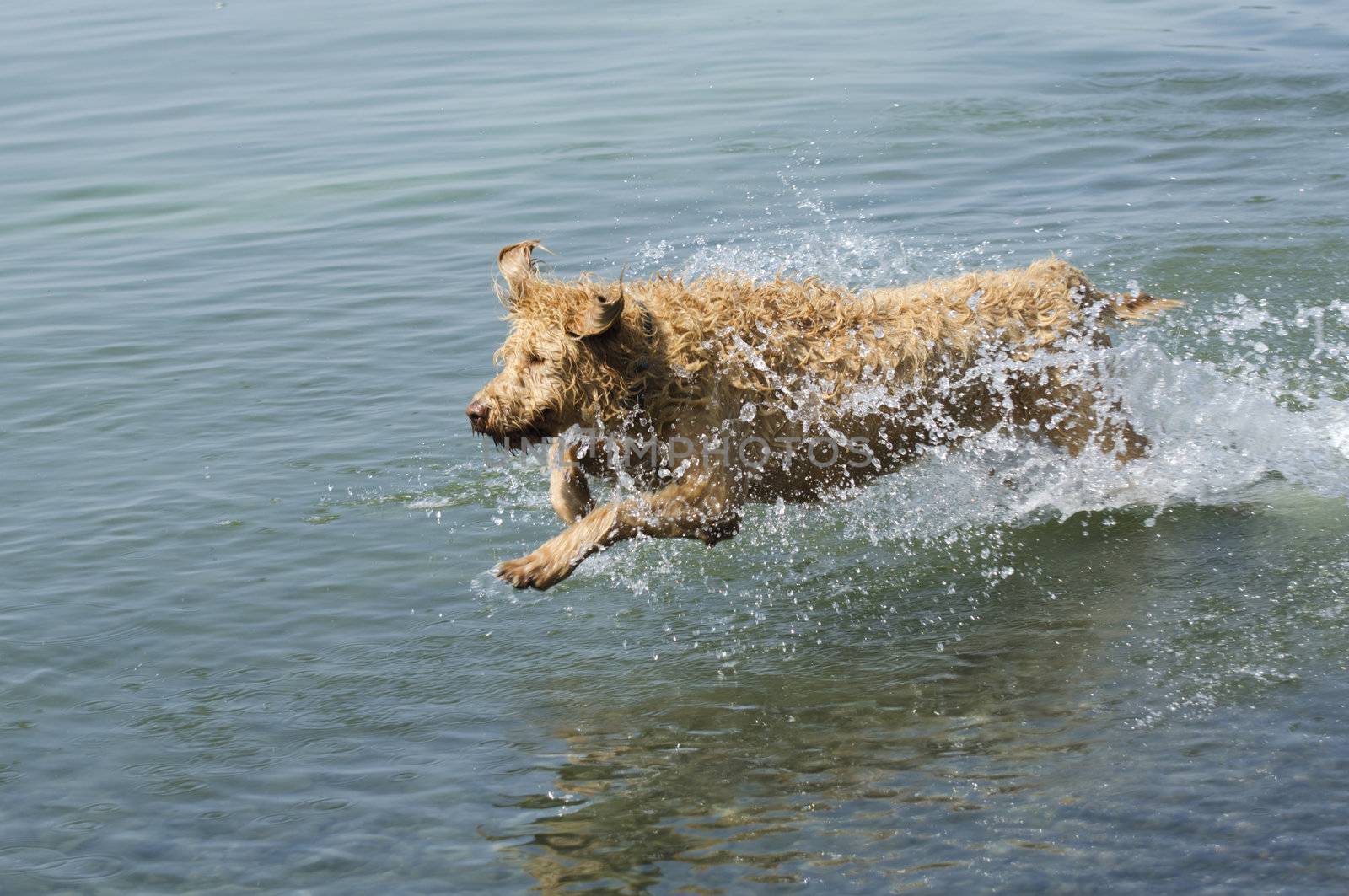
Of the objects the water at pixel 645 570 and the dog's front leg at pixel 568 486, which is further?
the dog's front leg at pixel 568 486

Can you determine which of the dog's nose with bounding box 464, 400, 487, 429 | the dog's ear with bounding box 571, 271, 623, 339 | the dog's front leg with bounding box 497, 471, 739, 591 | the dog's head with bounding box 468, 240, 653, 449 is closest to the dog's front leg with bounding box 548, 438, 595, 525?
the dog's front leg with bounding box 497, 471, 739, 591

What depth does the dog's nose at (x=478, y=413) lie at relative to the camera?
592 centimetres

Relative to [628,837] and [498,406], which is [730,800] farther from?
[498,406]

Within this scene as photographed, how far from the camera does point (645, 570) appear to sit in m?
7.15

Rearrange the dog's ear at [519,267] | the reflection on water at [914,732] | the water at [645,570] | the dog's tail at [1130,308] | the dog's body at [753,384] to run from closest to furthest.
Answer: the reflection on water at [914,732], the water at [645,570], the dog's body at [753,384], the dog's ear at [519,267], the dog's tail at [1130,308]

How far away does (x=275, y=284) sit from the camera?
1171cm

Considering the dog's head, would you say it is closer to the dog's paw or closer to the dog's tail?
the dog's paw

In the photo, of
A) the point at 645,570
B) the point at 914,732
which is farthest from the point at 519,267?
the point at 914,732

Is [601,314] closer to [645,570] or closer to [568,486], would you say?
[568,486]

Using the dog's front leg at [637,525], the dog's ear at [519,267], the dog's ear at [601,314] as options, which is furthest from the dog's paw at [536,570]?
the dog's ear at [519,267]

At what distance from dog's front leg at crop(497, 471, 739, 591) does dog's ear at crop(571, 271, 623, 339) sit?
0.72m

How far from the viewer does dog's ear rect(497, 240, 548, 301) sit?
20.2ft

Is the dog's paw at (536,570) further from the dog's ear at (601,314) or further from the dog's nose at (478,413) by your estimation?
the dog's ear at (601,314)

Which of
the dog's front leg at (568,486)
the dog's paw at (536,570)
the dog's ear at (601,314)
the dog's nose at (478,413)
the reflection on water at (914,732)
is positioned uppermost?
the dog's ear at (601,314)
